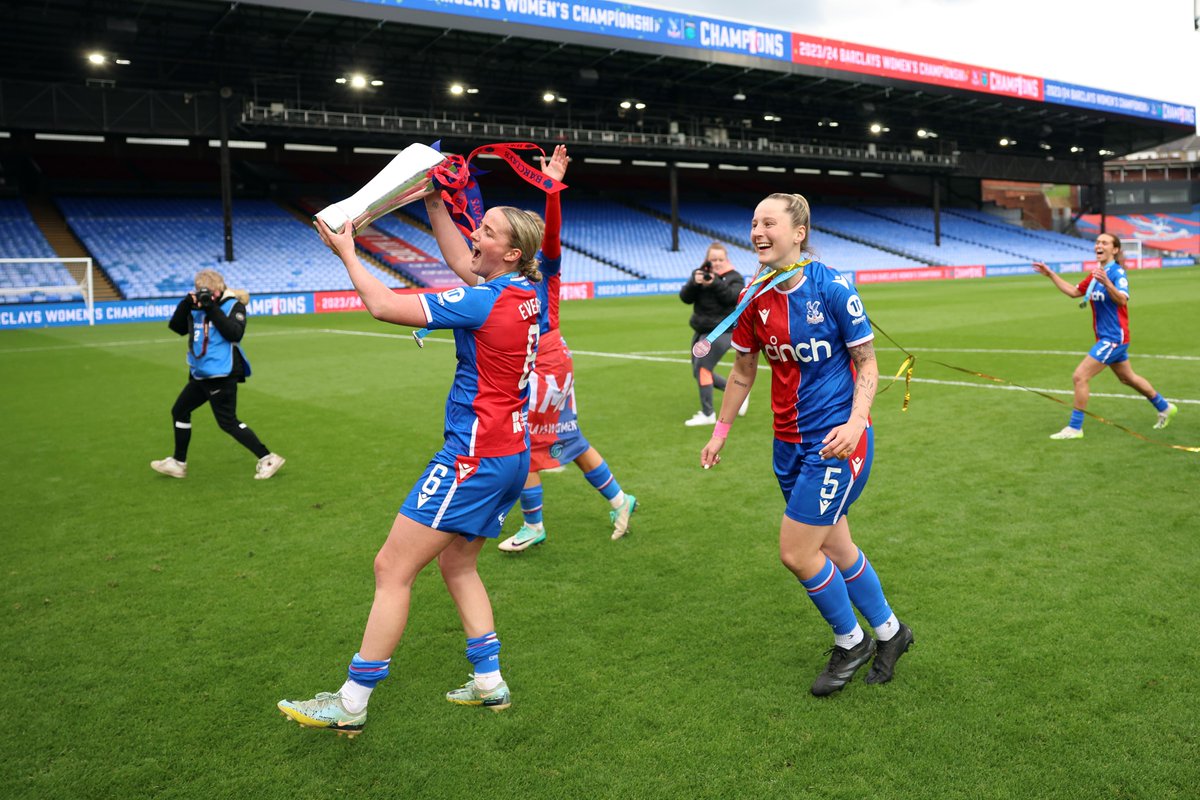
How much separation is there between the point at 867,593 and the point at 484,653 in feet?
5.47

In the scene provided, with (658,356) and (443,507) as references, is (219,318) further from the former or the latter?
(658,356)

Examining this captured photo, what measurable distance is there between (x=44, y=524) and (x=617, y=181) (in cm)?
4743

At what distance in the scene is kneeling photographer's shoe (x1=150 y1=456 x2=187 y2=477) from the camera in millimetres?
7938

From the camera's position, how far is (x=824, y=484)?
3.54 meters

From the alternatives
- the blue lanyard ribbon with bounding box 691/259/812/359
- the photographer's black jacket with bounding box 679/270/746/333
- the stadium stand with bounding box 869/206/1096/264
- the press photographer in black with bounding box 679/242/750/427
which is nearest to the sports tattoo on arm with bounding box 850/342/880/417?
the blue lanyard ribbon with bounding box 691/259/812/359

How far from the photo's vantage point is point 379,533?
20.6 ft

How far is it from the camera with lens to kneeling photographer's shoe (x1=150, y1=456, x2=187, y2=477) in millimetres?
1598

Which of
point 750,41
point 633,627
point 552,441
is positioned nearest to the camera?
point 633,627

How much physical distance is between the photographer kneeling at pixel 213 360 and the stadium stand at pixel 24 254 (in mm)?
22377

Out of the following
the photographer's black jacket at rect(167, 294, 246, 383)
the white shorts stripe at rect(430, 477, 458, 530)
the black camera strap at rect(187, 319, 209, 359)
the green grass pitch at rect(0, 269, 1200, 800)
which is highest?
the photographer's black jacket at rect(167, 294, 246, 383)

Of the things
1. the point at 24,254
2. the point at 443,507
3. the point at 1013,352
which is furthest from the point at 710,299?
the point at 24,254

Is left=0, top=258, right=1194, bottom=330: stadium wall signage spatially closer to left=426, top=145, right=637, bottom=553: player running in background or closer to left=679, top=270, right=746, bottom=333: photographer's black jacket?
left=679, top=270, right=746, bottom=333: photographer's black jacket

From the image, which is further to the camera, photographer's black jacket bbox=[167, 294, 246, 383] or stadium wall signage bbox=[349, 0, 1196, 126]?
stadium wall signage bbox=[349, 0, 1196, 126]

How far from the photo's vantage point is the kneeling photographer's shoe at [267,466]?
7.89 metres
